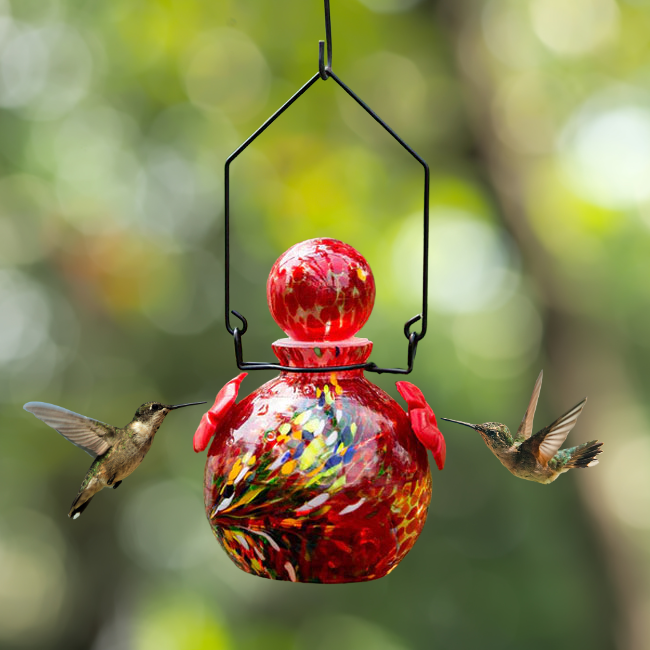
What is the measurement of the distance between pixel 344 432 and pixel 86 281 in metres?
3.23

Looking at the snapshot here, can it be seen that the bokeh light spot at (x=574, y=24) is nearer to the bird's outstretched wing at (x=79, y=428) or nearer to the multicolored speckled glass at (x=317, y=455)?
the multicolored speckled glass at (x=317, y=455)

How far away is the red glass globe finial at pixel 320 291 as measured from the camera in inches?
56.2

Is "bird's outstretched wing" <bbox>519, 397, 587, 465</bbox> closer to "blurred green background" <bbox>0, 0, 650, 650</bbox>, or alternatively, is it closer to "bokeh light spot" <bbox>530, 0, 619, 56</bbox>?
"blurred green background" <bbox>0, 0, 650, 650</bbox>

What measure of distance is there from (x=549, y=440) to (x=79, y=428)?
1135mm

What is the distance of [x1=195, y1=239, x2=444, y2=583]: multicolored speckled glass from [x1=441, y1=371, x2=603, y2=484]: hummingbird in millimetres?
337

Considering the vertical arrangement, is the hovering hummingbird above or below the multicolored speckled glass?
below

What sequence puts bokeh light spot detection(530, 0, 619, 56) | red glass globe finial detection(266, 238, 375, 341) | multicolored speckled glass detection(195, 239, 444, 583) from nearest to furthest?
multicolored speckled glass detection(195, 239, 444, 583) < red glass globe finial detection(266, 238, 375, 341) < bokeh light spot detection(530, 0, 619, 56)

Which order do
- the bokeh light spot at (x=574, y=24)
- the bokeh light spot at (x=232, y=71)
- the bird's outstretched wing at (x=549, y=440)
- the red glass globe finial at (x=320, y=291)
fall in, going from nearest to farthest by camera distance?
the red glass globe finial at (x=320, y=291) < the bird's outstretched wing at (x=549, y=440) < the bokeh light spot at (x=574, y=24) < the bokeh light spot at (x=232, y=71)

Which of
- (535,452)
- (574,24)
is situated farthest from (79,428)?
(574,24)

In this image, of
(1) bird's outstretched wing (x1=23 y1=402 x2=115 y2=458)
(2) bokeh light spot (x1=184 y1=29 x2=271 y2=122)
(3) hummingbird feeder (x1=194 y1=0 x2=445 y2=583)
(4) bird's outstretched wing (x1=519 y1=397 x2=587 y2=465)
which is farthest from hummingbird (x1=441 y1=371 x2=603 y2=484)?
(2) bokeh light spot (x1=184 y1=29 x2=271 y2=122)

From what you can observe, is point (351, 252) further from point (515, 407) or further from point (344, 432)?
point (515, 407)

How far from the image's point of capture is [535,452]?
65.1 inches

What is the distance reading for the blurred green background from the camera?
3.90 metres

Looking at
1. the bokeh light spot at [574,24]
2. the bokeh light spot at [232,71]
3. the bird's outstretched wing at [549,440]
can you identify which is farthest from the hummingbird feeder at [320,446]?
the bokeh light spot at [574,24]
